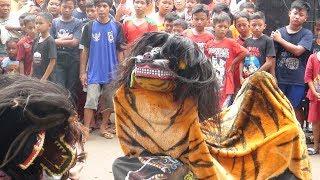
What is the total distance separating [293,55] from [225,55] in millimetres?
818

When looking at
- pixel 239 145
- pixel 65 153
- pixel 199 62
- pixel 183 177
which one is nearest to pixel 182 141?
pixel 183 177

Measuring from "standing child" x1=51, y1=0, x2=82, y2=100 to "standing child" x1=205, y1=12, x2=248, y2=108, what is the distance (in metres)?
1.51

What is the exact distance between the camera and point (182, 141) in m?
2.68

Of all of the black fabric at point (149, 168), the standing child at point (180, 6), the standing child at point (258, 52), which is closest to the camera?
the black fabric at point (149, 168)

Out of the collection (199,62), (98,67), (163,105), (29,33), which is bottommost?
(98,67)

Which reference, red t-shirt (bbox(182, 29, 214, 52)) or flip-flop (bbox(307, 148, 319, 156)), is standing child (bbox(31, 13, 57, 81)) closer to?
red t-shirt (bbox(182, 29, 214, 52))

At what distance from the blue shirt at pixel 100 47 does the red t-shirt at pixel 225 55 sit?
1.04 meters

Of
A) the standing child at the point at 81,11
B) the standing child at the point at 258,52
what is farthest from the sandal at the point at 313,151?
the standing child at the point at 81,11

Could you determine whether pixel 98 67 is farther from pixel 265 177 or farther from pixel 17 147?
pixel 17 147

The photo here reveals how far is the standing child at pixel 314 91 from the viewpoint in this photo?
5.90 meters

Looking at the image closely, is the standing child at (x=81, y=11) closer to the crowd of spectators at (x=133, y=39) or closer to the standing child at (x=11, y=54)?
the crowd of spectators at (x=133, y=39)

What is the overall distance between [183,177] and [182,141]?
160 millimetres

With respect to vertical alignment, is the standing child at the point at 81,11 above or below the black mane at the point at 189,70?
below

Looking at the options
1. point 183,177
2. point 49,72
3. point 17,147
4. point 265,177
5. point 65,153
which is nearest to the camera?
point 17,147
